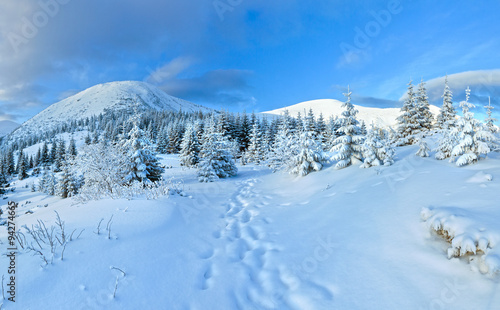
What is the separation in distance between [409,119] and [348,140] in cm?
1256

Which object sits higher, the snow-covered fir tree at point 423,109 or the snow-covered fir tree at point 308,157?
the snow-covered fir tree at point 423,109

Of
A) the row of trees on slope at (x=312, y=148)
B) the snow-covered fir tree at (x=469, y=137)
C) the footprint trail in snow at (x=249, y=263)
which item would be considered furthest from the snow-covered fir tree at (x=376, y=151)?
the footprint trail in snow at (x=249, y=263)

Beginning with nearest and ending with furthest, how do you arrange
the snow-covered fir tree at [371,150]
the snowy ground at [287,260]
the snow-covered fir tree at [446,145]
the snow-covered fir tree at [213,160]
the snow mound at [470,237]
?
the snow mound at [470,237]
the snowy ground at [287,260]
the snow-covered fir tree at [446,145]
the snow-covered fir tree at [371,150]
the snow-covered fir tree at [213,160]

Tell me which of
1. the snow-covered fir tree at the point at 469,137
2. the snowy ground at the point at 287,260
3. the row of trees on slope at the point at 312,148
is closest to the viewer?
the snowy ground at the point at 287,260

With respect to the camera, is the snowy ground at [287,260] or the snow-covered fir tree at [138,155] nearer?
the snowy ground at [287,260]

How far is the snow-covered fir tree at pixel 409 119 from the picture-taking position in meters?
21.3

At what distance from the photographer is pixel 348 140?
555 inches

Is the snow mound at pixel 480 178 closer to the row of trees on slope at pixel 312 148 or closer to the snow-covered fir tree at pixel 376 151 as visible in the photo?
the row of trees on slope at pixel 312 148

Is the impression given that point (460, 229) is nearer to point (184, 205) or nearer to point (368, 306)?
point (368, 306)

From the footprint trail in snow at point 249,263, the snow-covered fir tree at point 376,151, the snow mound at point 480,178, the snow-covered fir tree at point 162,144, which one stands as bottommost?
the footprint trail in snow at point 249,263

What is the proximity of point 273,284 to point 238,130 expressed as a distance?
49.8 meters

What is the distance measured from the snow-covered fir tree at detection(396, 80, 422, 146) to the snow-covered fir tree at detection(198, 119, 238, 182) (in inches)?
692

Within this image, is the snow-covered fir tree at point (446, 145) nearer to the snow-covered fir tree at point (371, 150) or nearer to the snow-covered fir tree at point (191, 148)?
the snow-covered fir tree at point (371, 150)

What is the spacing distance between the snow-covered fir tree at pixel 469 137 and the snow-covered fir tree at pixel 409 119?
1353 centimetres
